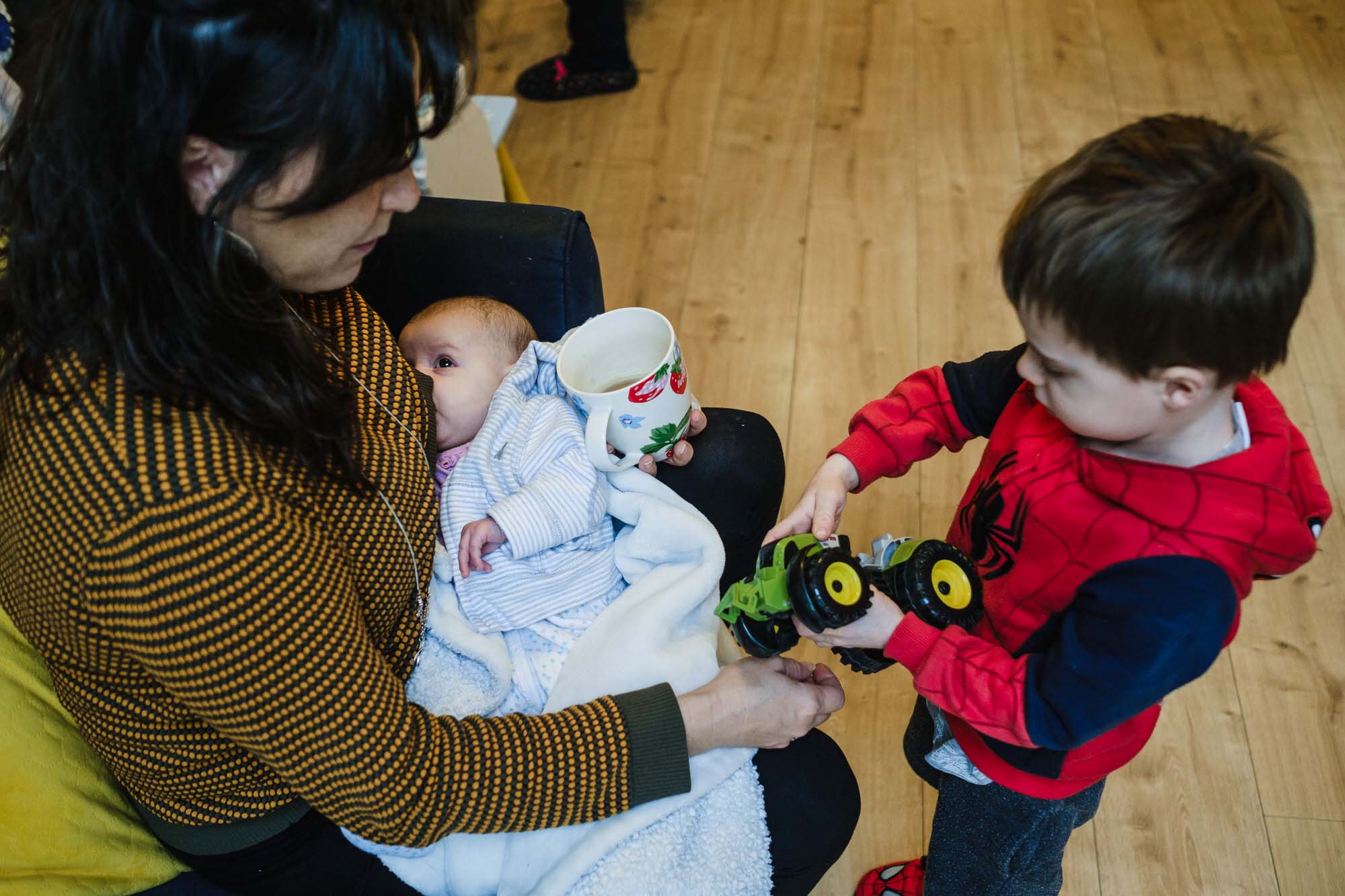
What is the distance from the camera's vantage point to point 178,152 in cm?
68

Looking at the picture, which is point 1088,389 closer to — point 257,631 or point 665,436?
point 665,436

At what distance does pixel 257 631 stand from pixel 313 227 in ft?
0.99

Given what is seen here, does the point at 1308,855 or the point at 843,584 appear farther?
the point at 1308,855

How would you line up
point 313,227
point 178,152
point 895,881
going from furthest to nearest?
point 895,881 < point 313,227 < point 178,152

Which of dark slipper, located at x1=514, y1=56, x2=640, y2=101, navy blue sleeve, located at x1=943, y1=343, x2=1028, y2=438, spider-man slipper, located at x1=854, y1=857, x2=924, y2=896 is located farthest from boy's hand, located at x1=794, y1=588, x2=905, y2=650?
dark slipper, located at x1=514, y1=56, x2=640, y2=101

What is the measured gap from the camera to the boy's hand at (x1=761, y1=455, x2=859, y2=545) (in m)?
1.03

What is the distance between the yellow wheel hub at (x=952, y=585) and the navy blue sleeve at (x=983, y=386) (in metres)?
0.21

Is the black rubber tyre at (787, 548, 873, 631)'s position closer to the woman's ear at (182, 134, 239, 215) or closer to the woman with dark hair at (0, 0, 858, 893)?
the woman with dark hair at (0, 0, 858, 893)

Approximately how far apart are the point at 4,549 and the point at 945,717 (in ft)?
2.80

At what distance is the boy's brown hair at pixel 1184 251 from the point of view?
0.72 metres

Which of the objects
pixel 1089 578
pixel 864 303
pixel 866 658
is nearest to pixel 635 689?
pixel 866 658

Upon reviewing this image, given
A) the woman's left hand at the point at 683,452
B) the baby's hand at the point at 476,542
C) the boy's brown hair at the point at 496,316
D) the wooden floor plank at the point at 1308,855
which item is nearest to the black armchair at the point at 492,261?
the boy's brown hair at the point at 496,316

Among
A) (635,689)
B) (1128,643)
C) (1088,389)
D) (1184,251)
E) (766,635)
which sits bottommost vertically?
(635,689)

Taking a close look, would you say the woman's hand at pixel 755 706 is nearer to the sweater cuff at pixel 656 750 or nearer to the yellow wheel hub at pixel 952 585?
the sweater cuff at pixel 656 750
